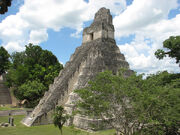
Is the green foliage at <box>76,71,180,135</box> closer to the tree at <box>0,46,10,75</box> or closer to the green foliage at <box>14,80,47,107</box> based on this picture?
the green foliage at <box>14,80,47,107</box>

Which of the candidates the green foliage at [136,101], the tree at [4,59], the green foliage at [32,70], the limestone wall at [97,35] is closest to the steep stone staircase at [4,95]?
the tree at [4,59]

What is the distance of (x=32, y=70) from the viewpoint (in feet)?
84.1

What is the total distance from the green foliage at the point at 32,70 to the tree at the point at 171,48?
646 inches

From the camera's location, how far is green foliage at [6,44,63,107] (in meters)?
24.5

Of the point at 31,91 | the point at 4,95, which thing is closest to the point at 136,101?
the point at 31,91

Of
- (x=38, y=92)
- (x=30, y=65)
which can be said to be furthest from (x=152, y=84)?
(x=30, y=65)

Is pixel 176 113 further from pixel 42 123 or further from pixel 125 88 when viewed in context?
pixel 42 123

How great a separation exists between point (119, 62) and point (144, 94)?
10403mm

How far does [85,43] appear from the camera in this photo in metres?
19.7

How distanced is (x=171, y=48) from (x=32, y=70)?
796 inches

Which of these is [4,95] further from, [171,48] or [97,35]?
[171,48]

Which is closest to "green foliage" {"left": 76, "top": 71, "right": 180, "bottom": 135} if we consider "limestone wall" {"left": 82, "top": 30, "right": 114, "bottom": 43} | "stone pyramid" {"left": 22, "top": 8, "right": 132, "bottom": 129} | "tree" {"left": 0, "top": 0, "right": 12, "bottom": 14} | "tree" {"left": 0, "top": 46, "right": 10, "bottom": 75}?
"stone pyramid" {"left": 22, "top": 8, "right": 132, "bottom": 129}

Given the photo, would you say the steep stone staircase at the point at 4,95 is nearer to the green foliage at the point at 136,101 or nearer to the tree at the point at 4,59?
the tree at the point at 4,59

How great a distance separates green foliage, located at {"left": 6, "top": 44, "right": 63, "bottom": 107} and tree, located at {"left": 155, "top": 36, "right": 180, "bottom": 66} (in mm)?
16399
